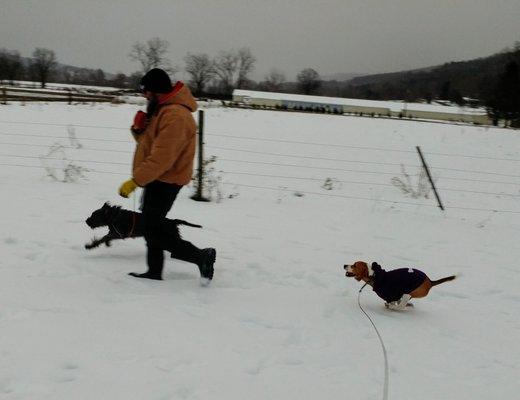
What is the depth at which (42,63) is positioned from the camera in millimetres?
87375

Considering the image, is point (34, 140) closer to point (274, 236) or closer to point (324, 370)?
point (274, 236)

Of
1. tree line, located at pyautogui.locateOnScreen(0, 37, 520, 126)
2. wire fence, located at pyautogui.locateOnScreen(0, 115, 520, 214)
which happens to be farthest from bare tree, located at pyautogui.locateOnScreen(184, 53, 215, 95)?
wire fence, located at pyautogui.locateOnScreen(0, 115, 520, 214)

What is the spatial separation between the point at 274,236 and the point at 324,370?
122 inches

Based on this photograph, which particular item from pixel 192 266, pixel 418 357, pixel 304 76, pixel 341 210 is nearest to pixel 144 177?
pixel 192 266

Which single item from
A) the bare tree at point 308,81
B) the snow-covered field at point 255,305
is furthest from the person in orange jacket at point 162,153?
the bare tree at point 308,81

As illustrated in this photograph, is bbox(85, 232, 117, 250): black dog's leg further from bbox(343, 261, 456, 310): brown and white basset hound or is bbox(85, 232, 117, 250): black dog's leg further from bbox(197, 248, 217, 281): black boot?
bbox(343, 261, 456, 310): brown and white basset hound

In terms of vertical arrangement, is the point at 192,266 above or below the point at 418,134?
below

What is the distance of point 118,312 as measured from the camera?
346 centimetres

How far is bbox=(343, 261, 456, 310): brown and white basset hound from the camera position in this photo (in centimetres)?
387

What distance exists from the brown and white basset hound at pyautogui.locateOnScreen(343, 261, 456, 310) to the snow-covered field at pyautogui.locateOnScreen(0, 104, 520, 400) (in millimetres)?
204

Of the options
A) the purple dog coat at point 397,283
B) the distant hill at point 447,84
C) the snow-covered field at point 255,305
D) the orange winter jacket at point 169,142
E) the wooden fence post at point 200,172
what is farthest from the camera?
the distant hill at point 447,84

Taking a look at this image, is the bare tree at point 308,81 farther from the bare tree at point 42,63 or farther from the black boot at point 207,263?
the black boot at point 207,263

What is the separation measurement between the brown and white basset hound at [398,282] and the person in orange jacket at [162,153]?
4.80 ft

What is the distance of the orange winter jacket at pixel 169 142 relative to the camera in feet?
11.6
